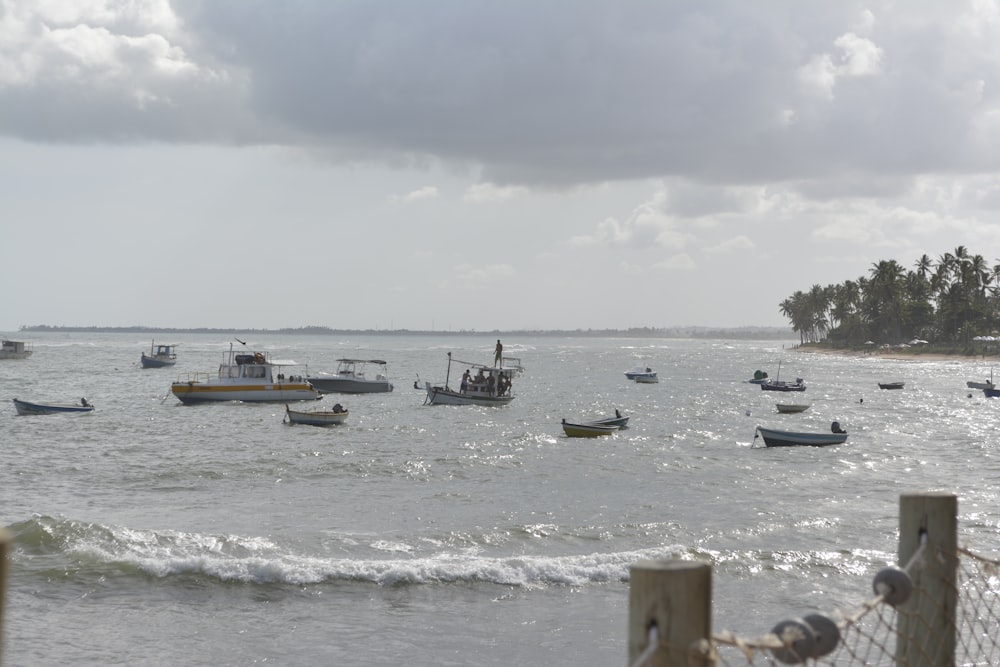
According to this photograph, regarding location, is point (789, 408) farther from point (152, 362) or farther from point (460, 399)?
point (152, 362)

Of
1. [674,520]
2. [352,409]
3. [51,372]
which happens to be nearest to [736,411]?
[352,409]

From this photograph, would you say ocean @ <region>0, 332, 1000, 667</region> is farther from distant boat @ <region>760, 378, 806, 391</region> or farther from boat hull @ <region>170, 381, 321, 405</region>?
distant boat @ <region>760, 378, 806, 391</region>

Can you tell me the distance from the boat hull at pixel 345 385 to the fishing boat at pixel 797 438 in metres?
43.7

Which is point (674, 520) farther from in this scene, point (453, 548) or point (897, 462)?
point (897, 462)

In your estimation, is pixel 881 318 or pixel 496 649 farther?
pixel 881 318

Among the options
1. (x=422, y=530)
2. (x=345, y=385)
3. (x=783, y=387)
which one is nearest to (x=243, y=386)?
(x=345, y=385)

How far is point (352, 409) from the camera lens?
2530 inches

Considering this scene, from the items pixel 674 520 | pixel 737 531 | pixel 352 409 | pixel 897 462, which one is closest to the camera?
pixel 737 531

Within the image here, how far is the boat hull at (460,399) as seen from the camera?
6525 centimetres

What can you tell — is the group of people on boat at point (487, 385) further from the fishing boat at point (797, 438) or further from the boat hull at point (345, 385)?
the fishing boat at point (797, 438)

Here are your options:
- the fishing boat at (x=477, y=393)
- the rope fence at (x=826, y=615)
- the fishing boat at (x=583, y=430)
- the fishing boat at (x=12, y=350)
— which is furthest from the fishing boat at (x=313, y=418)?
the fishing boat at (x=12, y=350)

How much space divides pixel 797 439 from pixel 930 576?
38.6m

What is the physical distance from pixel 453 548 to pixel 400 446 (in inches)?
858

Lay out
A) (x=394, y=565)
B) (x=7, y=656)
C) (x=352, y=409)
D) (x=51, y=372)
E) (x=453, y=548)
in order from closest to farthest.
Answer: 1. (x=7, y=656)
2. (x=394, y=565)
3. (x=453, y=548)
4. (x=352, y=409)
5. (x=51, y=372)
